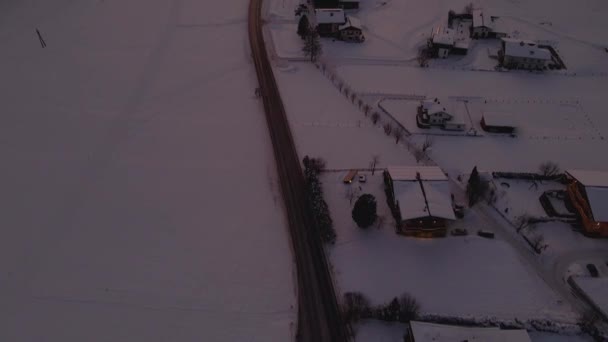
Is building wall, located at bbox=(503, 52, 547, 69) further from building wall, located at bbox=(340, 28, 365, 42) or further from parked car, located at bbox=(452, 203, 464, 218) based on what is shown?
parked car, located at bbox=(452, 203, 464, 218)

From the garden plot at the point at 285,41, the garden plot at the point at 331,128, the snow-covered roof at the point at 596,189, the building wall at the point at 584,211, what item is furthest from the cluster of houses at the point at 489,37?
the building wall at the point at 584,211

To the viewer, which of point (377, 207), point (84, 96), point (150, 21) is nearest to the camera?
point (377, 207)

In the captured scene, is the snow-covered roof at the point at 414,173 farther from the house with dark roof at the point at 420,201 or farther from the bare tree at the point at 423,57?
the bare tree at the point at 423,57

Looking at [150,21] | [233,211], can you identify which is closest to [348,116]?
[233,211]

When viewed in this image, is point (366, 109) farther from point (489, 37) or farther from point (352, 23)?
point (489, 37)

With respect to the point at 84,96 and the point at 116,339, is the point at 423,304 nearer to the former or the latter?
the point at 116,339

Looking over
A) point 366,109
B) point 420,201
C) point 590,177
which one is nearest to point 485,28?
point 366,109
